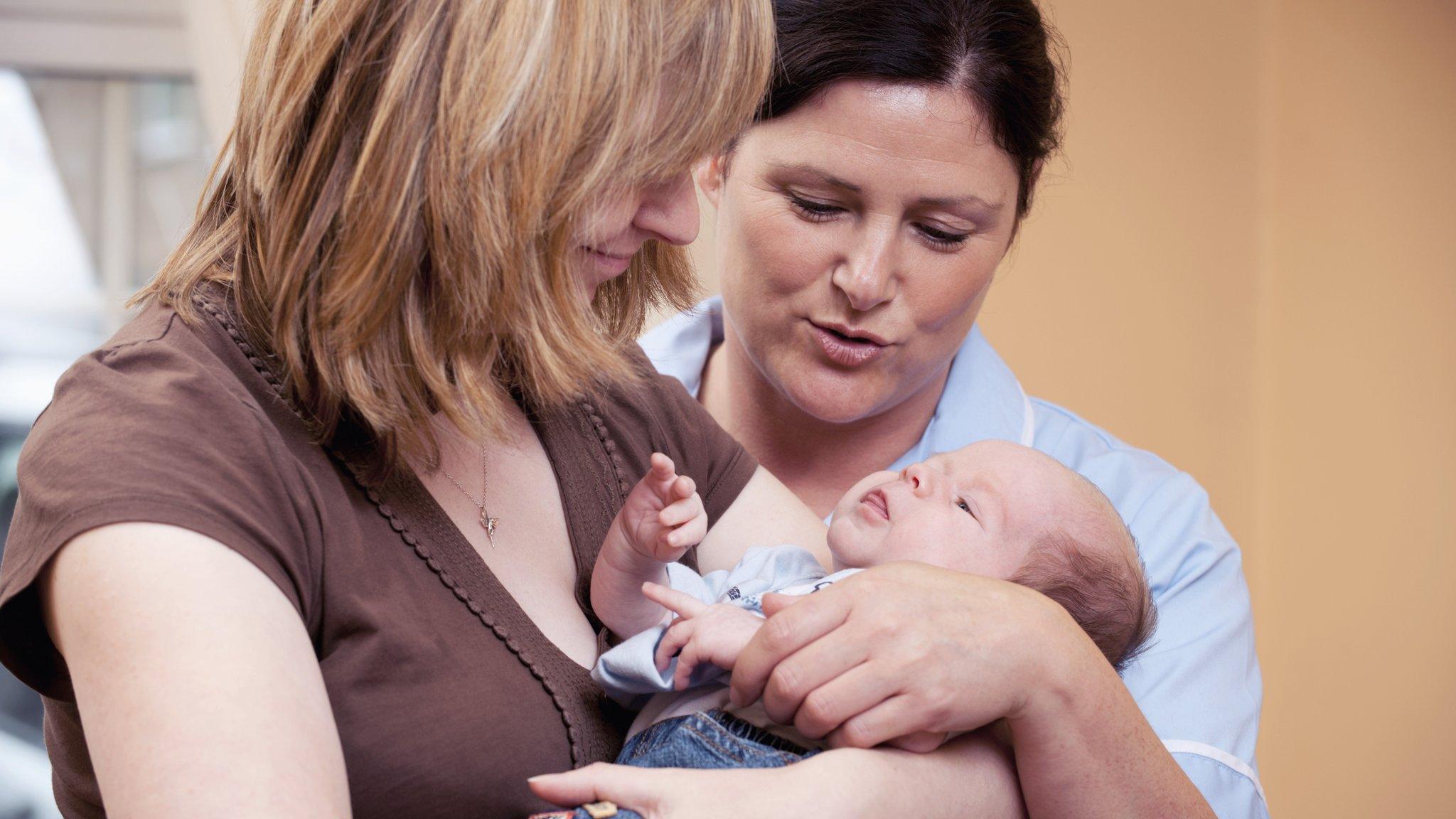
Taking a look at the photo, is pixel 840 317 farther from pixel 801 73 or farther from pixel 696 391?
pixel 696 391

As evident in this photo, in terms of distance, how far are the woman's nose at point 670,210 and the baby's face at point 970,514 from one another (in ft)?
1.36

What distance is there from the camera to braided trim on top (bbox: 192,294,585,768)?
3.65 ft

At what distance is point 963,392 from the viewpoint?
2.02m

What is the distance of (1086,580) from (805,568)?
32 cm

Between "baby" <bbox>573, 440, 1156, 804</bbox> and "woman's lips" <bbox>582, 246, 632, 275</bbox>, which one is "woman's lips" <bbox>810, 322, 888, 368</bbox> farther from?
"woman's lips" <bbox>582, 246, 632, 275</bbox>

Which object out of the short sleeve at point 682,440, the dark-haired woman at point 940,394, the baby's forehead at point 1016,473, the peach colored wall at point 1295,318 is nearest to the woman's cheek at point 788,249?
the dark-haired woman at point 940,394

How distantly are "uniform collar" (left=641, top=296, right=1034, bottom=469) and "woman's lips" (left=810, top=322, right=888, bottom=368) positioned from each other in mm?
194

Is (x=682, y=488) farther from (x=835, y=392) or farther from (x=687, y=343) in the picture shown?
(x=687, y=343)

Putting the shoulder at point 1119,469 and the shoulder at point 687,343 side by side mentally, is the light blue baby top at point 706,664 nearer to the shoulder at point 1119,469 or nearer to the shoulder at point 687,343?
the shoulder at point 1119,469

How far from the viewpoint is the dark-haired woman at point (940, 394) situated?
1.21 meters

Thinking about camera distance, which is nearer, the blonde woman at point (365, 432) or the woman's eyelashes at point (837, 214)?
the blonde woman at point (365, 432)

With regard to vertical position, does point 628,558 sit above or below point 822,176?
below

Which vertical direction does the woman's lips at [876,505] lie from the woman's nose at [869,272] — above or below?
below

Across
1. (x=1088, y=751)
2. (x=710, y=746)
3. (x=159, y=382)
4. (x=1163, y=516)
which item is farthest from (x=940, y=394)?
(x=159, y=382)
